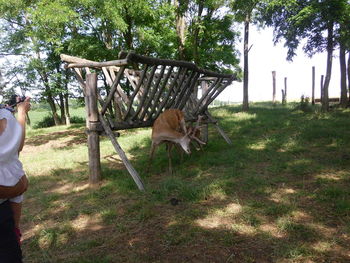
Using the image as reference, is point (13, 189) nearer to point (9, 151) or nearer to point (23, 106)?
point (9, 151)

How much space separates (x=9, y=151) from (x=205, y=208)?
3171mm

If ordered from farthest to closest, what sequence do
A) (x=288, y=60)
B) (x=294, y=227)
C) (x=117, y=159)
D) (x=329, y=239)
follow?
(x=288, y=60)
(x=117, y=159)
(x=294, y=227)
(x=329, y=239)

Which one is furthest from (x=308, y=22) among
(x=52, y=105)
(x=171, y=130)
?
(x=52, y=105)

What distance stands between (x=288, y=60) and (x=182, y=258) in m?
16.4

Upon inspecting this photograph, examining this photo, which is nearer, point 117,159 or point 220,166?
point 220,166

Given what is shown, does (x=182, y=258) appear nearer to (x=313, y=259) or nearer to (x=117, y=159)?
(x=313, y=259)

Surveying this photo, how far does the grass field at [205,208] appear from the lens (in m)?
3.39

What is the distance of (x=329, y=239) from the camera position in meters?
3.46

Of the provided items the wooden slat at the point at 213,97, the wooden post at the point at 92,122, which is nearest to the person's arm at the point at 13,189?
the wooden post at the point at 92,122

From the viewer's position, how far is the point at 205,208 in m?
4.54

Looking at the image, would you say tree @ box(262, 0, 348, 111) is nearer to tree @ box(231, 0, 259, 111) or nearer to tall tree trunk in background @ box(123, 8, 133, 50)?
tree @ box(231, 0, 259, 111)

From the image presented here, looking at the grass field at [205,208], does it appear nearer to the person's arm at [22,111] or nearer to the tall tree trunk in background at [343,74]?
the person's arm at [22,111]

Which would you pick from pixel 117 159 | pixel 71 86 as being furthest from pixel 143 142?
pixel 71 86

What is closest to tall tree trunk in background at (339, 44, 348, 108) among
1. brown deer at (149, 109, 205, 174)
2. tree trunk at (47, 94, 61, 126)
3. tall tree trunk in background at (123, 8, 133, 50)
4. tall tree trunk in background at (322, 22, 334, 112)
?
tall tree trunk in background at (322, 22, 334, 112)
